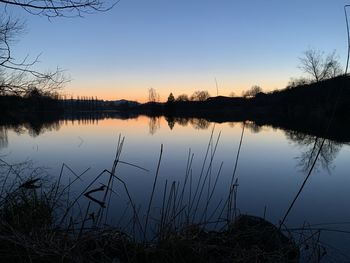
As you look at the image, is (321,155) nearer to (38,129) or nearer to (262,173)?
(262,173)

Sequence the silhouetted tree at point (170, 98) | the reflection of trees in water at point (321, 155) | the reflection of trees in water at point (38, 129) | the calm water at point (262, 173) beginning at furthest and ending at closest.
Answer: the silhouetted tree at point (170, 98) → the reflection of trees in water at point (38, 129) → the reflection of trees in water at point (321, 155) → the calm water at point (262, 173)

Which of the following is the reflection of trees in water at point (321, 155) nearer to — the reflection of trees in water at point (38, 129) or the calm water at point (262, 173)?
the calm water at point (262, 173)

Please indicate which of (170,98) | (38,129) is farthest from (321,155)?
(170,98)

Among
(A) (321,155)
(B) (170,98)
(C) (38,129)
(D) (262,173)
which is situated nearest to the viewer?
(D) (262,173)

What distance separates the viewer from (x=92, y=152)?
59.5 feet

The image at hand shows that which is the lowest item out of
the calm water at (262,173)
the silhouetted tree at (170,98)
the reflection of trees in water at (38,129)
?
the reflection of trees in water at (38,129)

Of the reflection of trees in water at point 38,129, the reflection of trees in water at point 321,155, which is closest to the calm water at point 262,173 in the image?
the reflection of trees in water at point 321,155

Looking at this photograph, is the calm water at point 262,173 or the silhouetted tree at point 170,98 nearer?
the calm water at point 262,173

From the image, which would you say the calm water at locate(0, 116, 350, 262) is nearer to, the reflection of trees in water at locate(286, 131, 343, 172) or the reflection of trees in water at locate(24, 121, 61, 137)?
the reflection of trees in water at locate(286, 131, 343, 172)

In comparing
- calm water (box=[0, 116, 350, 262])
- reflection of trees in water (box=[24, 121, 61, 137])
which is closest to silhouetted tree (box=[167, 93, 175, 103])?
reflection of trees in water (box=[24, 121, 61, 137])

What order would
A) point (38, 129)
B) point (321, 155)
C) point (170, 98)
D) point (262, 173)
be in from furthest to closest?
point (170, 98) < point (38, 129) < point (321, 155) < point (262, 173)

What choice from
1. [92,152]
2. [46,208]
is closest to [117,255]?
[46,208]

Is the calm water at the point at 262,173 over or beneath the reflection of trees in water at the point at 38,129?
over

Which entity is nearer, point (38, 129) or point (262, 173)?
point (262, 173)
